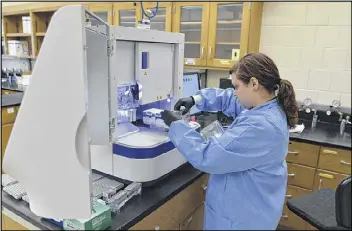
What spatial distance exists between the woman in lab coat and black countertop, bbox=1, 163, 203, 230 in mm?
184

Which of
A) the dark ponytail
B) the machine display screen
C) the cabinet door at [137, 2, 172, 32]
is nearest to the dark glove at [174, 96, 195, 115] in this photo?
the dark ponytail

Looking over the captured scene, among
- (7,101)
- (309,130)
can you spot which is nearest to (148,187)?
(309,130)

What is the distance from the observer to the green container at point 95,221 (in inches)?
35.0

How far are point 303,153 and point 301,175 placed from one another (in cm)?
19

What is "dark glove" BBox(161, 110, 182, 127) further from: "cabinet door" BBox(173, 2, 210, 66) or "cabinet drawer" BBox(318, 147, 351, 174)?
"cabinet door" BBox(173, 2, 210, 66)

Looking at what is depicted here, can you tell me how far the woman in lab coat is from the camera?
3.28 feet

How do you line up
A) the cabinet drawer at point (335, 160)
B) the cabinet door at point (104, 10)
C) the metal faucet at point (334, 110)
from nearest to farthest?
the cabinet drawer at point (335, 160)
the metal faucet at point (334, 110)
the cabinet door at point (104, 10)

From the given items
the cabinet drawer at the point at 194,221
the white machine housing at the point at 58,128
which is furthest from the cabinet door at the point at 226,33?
the white machine housing at the point at 58,128

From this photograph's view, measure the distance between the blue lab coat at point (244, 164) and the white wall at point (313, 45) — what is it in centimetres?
179

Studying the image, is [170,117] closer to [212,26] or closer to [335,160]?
[335,160]

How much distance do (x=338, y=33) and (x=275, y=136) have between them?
78.0 inches

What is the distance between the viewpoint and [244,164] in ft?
3.30

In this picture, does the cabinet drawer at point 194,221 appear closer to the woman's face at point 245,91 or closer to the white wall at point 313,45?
the woman's face at point 245,91

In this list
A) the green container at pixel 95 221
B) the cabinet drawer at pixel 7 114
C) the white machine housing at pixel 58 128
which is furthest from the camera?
the cabinet drawer at pixel 7 114
